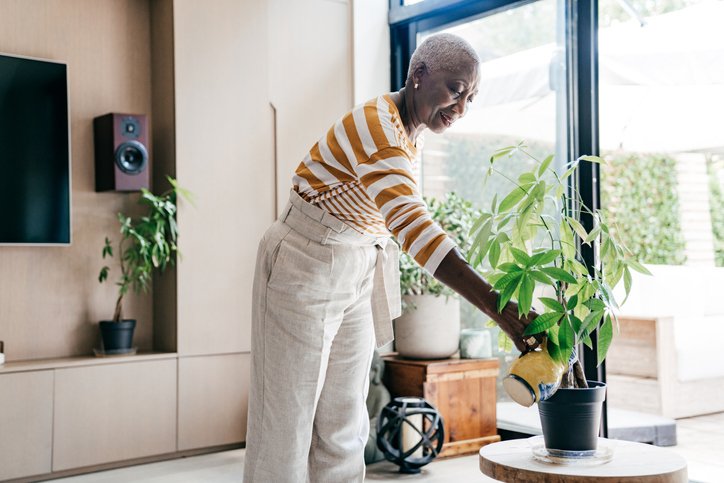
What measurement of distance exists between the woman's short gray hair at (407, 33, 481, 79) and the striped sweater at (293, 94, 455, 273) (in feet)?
0.44

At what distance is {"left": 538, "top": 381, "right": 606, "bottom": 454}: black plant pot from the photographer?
4.49 ft

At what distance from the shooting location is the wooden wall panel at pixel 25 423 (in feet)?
9.15

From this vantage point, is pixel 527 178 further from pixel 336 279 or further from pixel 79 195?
pixel 79 195

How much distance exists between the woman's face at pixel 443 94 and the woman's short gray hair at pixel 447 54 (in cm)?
1

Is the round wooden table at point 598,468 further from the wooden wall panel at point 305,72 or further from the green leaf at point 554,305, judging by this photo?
the wooden wall panel at point 305,72

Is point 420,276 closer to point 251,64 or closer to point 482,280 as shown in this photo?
point 251,64

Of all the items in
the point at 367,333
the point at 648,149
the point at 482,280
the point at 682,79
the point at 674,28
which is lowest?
the point at 367,333

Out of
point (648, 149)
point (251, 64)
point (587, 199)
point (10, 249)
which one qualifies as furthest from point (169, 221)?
point (648, 149)

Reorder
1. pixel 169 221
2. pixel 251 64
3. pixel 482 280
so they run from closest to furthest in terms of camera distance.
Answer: pixel 482 280 < pixel 169 221 < pixel 251 64

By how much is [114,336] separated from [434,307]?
1.47 meters

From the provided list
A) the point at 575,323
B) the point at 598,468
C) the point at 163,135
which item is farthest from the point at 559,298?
the point at 163,135

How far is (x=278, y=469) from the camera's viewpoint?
1.75 metres

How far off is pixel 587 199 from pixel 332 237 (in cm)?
165

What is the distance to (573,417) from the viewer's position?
54.0 inches
